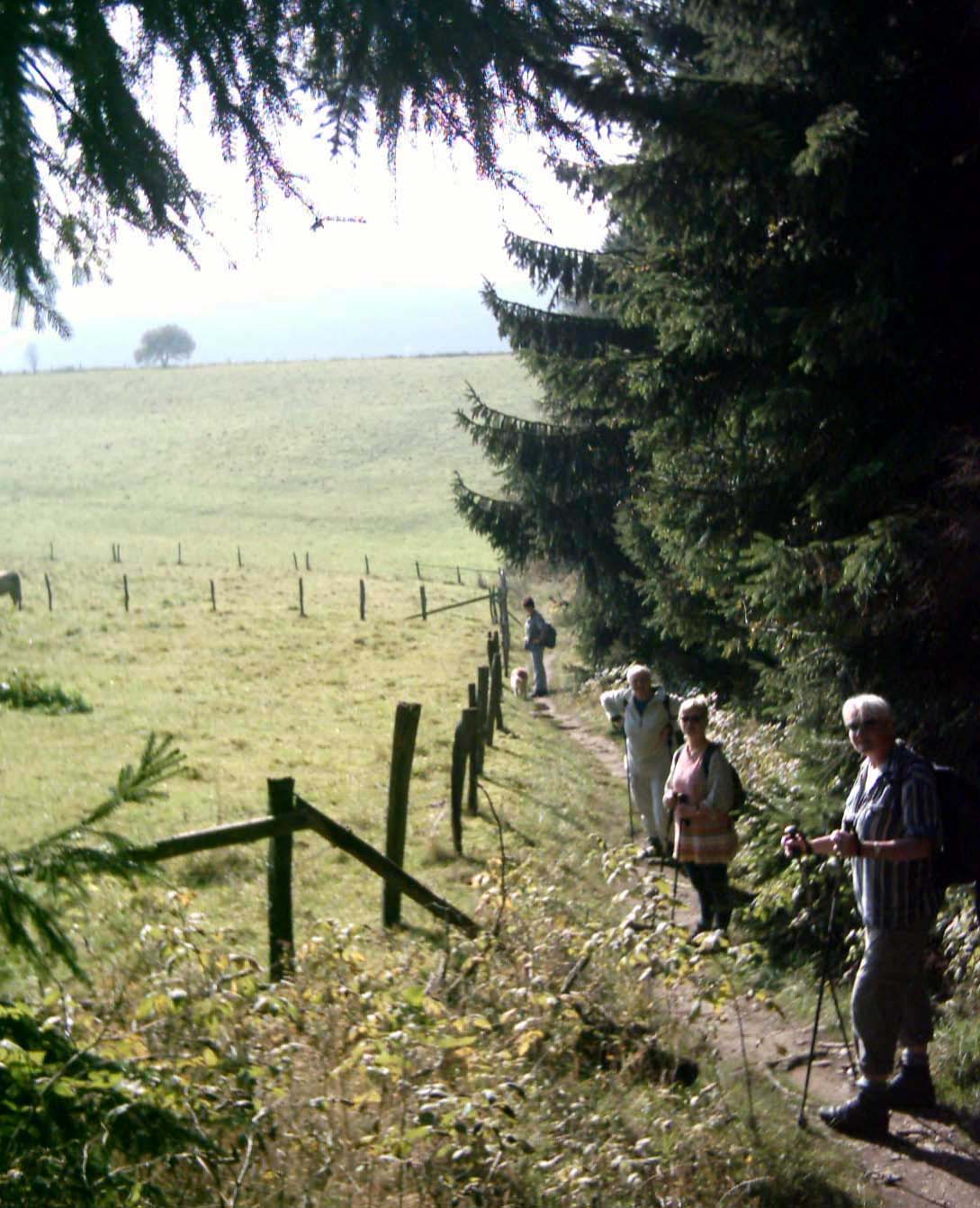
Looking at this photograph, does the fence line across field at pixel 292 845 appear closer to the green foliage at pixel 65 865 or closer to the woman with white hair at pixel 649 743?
the green foliage at pixel 65 865

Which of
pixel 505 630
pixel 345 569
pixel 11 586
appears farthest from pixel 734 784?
pixel 345 569

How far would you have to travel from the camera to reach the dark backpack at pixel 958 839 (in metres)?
5.55

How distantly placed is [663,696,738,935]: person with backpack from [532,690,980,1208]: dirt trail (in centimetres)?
133

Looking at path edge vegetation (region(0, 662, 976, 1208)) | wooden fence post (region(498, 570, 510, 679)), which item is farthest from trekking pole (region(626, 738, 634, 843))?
wooden fence post (region(498, 570, 510, 679))

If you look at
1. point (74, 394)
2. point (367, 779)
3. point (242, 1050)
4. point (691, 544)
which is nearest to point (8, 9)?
point (242, 1050)

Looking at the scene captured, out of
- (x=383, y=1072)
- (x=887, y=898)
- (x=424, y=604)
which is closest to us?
(x=383, y=1072)

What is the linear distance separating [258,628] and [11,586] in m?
10.2

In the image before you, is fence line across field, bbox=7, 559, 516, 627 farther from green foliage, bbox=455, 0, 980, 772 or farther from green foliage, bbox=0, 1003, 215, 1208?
green foliage, bbox=0, 1003, 215, 1208

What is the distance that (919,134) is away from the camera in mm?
7242

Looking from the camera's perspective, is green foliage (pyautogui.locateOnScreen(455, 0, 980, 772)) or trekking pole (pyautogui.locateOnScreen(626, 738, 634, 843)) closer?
green foliage (pyautogui.locateOnScreen(455, 0, 980, 772))

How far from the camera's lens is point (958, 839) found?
557cm

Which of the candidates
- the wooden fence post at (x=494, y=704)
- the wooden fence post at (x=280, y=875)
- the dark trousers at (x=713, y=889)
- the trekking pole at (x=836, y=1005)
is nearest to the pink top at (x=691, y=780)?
the dark trousers at (x=713, y=889)

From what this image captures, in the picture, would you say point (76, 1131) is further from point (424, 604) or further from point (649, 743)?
point (424, 604)

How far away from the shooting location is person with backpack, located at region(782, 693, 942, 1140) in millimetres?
5547
